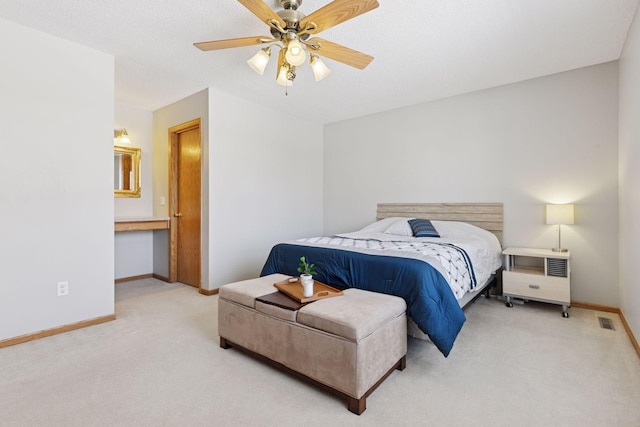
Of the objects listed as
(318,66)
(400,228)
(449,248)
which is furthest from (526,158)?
(318,66)

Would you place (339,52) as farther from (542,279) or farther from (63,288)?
(63,288)

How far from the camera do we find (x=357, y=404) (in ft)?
5.22

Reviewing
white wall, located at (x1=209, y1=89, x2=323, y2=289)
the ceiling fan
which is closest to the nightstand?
the ceiling fan

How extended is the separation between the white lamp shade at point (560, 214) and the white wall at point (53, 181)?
4265 mm

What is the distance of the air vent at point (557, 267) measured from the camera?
3.01m

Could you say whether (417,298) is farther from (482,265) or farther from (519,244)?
(519,244)

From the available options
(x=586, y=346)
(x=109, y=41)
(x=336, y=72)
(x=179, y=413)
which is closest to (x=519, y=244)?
(x=586, y=346)

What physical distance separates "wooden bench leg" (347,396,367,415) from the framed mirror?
4.06m

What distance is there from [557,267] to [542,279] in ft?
0.62

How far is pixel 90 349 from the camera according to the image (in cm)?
231

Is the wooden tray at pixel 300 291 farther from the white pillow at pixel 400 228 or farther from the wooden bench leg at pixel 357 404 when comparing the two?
the white pillow at pixel 400 228

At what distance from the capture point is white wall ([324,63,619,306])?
313cm

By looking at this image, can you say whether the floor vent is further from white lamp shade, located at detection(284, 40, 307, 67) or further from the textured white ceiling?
white lamp shade, located at detection(284, 40, 307, 67)

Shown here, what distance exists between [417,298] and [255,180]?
2.90 meters
